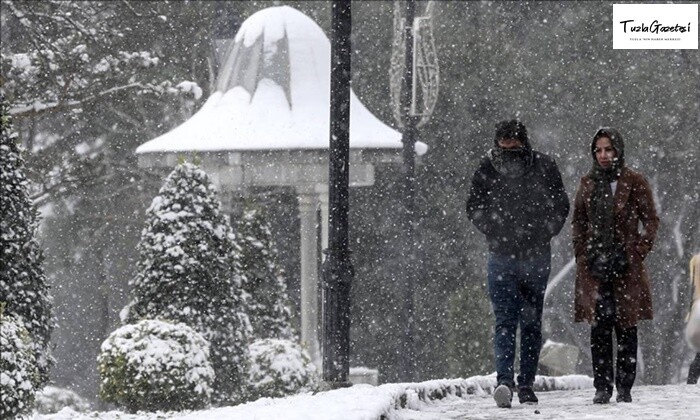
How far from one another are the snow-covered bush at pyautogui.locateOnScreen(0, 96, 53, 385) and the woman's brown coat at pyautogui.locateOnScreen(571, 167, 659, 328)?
4439 millimetres

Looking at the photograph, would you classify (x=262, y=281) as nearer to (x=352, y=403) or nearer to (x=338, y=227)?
(x=338, y=227)

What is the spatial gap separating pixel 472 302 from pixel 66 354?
613 inches

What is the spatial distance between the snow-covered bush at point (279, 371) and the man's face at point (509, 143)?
295 inches

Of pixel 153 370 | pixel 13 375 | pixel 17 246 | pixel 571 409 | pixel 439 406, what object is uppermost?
pixel 17 246

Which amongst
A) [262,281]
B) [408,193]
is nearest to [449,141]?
[408,193]

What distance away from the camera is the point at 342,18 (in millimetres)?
9836

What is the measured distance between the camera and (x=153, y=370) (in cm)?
1266

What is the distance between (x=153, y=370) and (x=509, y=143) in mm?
5088

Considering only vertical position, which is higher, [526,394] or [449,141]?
[449,141]

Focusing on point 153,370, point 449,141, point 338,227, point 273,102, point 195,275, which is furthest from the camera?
point 449,141

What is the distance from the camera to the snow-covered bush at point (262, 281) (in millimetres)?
17828

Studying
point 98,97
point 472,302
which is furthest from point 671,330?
point 98,97

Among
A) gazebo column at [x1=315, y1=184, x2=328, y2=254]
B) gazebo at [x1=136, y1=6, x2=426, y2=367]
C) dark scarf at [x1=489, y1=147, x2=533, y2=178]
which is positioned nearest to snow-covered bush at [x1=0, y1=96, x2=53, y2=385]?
dark scarf at [x1=489, y1=147, x2=533, y2=178]

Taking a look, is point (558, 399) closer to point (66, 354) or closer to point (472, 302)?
point (472, 302)
